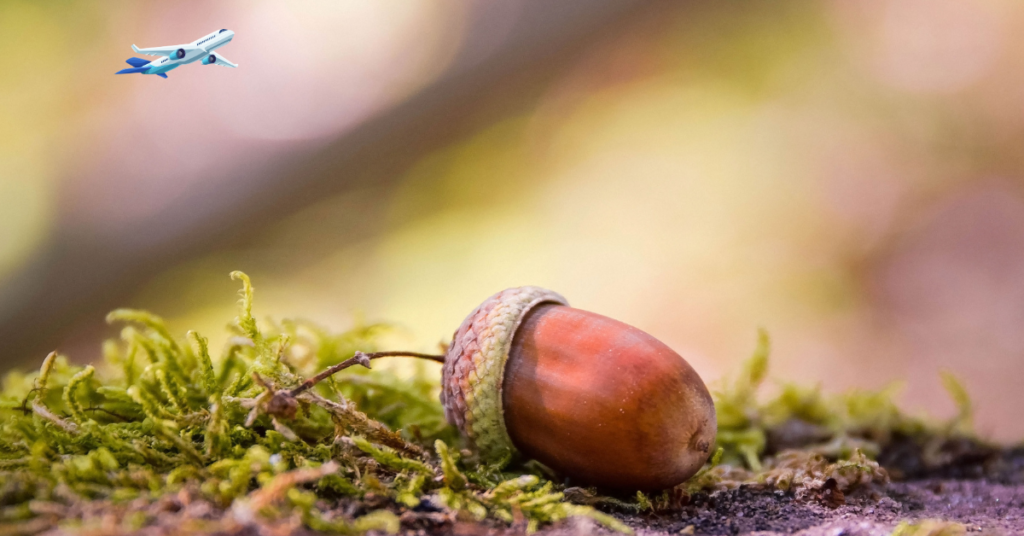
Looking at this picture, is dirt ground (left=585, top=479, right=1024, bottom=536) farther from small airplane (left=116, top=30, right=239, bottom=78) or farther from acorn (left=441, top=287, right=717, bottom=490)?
small airplane (left=116, top=30, right=239, bottom=78)

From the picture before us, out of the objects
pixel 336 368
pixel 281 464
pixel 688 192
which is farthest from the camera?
pixel 688 192

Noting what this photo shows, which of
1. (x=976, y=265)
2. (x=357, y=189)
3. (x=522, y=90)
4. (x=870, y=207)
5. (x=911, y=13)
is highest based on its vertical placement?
(x=911, y=13)

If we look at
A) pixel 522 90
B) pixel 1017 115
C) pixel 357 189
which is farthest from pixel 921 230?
pixel 357 189

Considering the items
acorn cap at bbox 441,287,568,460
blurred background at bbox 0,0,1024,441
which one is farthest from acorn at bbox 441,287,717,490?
blurred background at bbox 0,0,1024,441

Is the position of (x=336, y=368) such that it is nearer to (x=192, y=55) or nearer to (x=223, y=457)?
(x=223, y=457)

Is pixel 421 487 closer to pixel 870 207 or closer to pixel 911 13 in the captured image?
pixel 870 207

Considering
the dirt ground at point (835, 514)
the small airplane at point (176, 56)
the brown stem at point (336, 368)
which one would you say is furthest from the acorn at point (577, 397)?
the small airplane at point (176, 56)

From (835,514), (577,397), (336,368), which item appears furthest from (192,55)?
(835,514)

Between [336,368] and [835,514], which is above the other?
[336,368]
